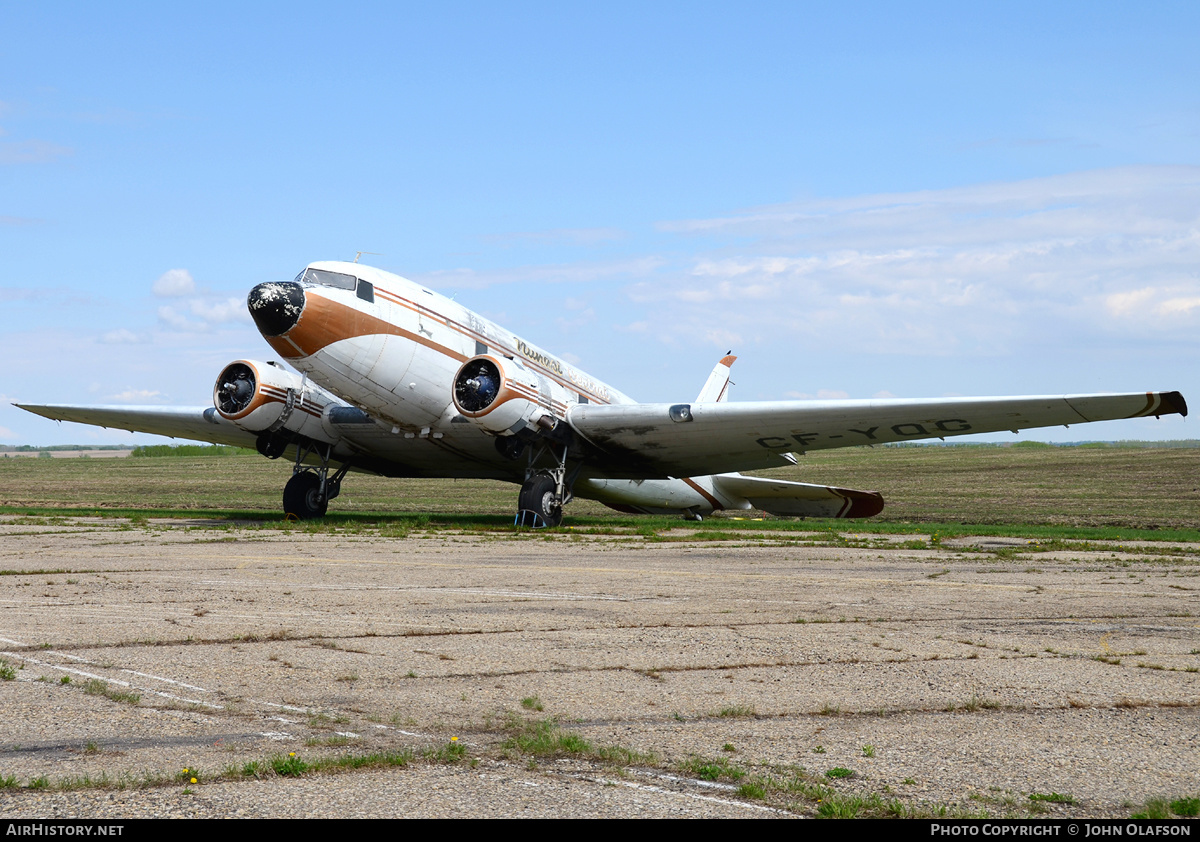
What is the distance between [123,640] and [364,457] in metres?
17.8

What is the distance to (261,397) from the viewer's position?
22641mm

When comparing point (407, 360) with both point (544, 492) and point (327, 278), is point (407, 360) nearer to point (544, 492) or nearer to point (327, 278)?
point (327, 278)

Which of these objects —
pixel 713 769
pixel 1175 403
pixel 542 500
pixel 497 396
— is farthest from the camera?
pixel 542 500

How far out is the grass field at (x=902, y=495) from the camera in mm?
27094

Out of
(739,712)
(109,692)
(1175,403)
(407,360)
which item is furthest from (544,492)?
(739,712)

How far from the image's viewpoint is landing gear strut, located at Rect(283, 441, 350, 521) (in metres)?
24.0

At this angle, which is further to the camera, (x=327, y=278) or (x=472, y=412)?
(x=472, y=412)

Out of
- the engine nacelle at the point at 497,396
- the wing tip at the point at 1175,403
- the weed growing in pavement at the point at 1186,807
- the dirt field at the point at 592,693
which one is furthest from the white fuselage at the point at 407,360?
the weed growing in pavement at the point at 1186,807

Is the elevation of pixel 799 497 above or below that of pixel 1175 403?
below

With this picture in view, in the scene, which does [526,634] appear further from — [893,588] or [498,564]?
[498,564]

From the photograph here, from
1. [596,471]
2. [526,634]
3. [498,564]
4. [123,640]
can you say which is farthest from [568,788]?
[596,471]

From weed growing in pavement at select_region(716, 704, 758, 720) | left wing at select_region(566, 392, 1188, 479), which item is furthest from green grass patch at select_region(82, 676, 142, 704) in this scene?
left wing at select_region(566, 392, 1188, 479)

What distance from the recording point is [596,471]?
25250mm

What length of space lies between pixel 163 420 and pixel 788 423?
16.7 metres
